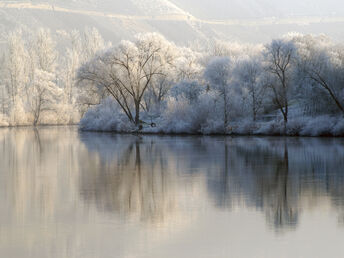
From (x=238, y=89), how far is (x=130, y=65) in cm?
958

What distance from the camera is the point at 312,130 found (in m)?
35.9

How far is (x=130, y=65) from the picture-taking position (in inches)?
1935

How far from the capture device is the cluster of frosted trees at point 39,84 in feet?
243

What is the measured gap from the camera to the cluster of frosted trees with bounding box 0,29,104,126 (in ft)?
243

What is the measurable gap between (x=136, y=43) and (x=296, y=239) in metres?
42.4

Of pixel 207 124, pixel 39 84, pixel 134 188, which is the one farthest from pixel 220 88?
pixel 39 84

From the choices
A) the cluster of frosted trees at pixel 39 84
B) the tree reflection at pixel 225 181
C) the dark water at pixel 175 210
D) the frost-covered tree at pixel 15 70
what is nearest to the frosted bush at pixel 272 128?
the tree reflection at pixel 225 181

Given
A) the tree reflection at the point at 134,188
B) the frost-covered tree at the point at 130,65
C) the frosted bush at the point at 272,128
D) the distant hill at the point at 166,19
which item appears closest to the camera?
the tree reflection at the point at 134,188

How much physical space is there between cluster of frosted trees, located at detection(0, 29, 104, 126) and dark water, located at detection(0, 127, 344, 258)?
154 feet

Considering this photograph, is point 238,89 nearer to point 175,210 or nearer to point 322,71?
point 322,71

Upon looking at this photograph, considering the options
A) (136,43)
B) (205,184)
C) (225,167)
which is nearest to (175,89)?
(136,43)

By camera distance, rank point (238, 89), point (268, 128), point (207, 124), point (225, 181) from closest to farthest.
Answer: point (225, 181) → point (268, 128) → point (207, 124) → point (238, 89)

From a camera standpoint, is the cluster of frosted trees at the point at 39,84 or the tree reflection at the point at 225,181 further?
the cluster of frosted trees at the point at 39,84

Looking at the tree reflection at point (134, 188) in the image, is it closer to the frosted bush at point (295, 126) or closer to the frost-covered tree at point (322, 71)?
the frosted bush at point (295, 126)
